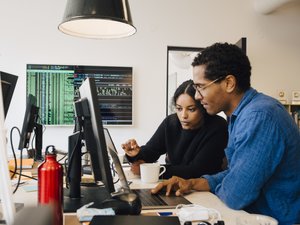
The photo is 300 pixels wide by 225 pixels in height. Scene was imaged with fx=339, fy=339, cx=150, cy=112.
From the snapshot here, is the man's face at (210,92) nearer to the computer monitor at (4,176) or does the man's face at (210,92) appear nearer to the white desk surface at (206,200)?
the white desk surface at (206,200)

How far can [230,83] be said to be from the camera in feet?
4.84

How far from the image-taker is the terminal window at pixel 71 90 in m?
3.59

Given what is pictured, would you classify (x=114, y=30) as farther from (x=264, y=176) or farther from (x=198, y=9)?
(x=198, y=9)

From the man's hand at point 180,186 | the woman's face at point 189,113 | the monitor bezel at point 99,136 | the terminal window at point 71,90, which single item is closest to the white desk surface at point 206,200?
the man's hand at point 180,186

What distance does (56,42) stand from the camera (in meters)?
3.62

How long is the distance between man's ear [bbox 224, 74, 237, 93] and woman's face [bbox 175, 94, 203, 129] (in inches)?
20.4

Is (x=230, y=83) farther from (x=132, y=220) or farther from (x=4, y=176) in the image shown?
(x=4, y=176)

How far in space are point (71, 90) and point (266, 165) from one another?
279 cm

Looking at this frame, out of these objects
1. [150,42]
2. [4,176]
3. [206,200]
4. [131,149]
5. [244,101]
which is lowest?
[206,200]

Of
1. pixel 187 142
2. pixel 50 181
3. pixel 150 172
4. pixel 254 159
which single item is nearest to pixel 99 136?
pixel 50 181

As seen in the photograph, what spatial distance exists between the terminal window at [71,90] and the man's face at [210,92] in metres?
2.13

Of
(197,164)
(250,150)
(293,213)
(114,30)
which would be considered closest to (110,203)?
(250,150)

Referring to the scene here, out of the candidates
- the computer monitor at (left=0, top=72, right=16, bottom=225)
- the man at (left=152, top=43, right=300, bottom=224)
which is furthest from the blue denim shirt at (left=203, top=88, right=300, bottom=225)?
the computer monitor at (left=0, top=72, right=16, bottom=225)

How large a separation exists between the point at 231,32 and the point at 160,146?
7.46 ft
